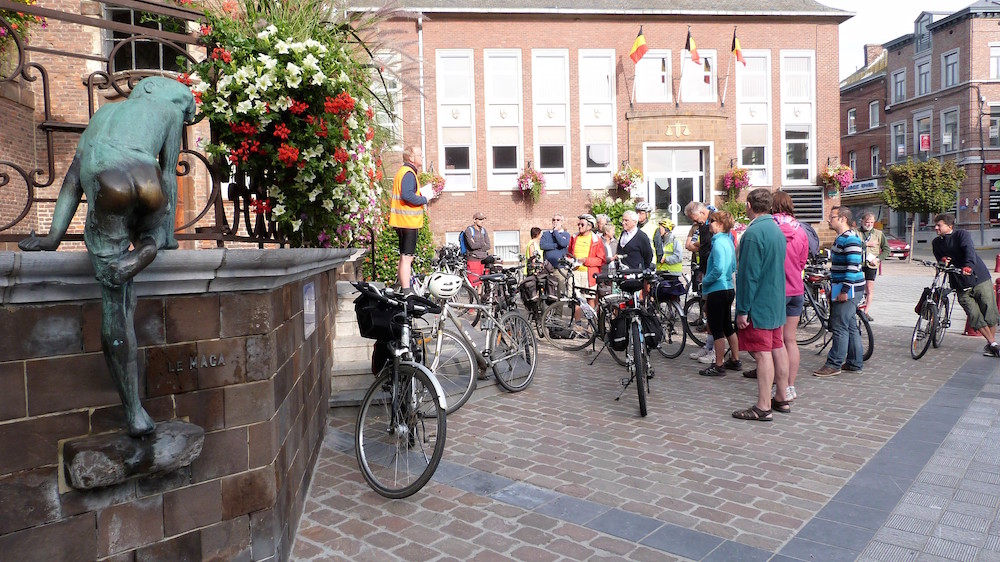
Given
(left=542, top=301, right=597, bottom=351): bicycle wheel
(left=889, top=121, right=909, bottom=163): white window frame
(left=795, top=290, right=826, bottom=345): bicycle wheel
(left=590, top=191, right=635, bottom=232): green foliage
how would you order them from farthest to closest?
(left=889, top=121, right=909, bottom=163): white window frame < (left=590, top=191, right=635, bottom=232): green foliage < (left=542, top=301, right=597, bottom=351): bicycle wheel < (left=795, top=290, right=826, bottom=345): bicycle wheel

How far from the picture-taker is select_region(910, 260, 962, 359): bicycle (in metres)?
8.91

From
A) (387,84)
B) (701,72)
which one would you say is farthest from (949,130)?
(387,84)

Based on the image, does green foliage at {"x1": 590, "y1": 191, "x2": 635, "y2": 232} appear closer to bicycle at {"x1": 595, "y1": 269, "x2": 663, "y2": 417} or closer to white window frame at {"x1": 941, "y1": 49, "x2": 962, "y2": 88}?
bicycle at {"x1": 595, "y1": 269, "x2": 663, "y2": 417}

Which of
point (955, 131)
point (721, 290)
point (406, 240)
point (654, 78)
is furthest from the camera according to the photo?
point (955, 131)

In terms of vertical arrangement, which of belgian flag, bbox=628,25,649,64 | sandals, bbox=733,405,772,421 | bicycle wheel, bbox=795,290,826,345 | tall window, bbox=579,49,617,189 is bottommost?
sandals, bbox=733,405,772,421

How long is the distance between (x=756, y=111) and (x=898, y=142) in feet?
98.4

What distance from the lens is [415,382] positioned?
4426mm

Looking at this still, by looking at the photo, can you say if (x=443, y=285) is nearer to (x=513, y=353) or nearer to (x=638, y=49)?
(x=513, y=353)

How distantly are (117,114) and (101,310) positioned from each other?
711 mm

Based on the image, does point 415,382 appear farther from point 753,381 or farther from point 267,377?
point 753,381

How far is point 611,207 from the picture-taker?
998 inches

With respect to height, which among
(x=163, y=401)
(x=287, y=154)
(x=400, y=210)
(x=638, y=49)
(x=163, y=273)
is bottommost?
(x=163, y=401)

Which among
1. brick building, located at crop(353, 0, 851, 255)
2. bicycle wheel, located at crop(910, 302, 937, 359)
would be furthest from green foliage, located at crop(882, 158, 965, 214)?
bicycle wheel, located at crop(910, 302, 937, 359)

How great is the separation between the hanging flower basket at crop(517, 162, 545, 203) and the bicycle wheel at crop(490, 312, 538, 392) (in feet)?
58.9
